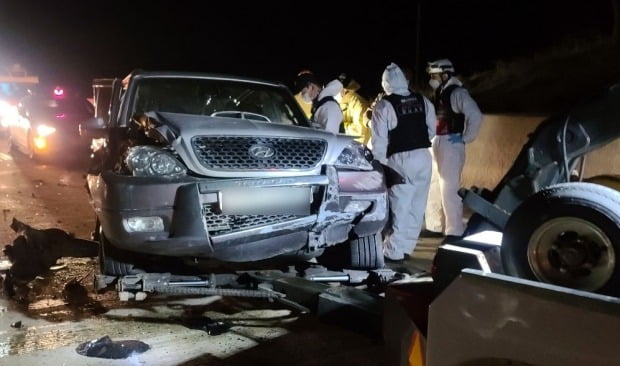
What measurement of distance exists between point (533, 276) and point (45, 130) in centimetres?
1278

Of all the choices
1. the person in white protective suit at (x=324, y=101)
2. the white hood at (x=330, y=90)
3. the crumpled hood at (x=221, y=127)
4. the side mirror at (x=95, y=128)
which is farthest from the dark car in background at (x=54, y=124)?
the crumpled hood at (x=221, y=127)

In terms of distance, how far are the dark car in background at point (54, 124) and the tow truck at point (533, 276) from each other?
37.7 ft

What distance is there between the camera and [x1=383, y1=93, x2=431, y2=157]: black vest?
656 centimetres

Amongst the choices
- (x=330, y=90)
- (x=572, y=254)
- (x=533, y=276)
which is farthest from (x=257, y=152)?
(x=330, y=90)

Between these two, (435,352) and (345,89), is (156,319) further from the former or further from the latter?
(345,89)

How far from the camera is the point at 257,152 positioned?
15.4 feet

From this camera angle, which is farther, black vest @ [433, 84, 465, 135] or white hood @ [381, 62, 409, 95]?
black vest @ [433, 84, 465, 135]

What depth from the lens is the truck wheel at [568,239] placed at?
→ 2.46 meters

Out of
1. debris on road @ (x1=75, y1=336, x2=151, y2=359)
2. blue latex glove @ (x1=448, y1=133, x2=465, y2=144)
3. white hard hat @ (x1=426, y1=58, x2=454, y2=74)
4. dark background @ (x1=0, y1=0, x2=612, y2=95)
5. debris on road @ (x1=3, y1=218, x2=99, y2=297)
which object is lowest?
debris on road @ (x1=75, y1=336, x2=151, y2=359)

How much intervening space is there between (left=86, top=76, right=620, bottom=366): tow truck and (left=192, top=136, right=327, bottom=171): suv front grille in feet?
5.49

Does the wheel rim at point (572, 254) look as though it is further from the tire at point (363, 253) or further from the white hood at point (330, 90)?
the white hood at point (330, 90)

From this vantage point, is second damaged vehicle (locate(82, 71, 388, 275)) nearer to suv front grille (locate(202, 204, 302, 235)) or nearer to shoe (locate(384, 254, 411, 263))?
suv front grille (locate(202, 204, 302, 235))

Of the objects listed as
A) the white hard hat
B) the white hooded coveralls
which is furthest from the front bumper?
the white hard hat

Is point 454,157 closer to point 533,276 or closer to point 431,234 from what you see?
point 431,234
